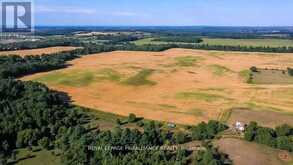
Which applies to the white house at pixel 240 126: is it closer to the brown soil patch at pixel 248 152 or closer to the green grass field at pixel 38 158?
the brown soil patch at pixel 248 152

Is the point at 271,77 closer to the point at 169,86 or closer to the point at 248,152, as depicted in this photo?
the point at 169,86

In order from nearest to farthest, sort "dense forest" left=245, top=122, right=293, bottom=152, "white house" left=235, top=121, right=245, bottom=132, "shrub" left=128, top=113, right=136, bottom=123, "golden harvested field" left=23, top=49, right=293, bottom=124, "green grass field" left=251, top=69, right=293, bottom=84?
"dense forest" left=245, top=122, right=293, bottom=152
"white house" left=235, top=121, right=245, bottom=132
"shrub" left=128, top=113, right=136, bottom=123
"golden harvested field" left=23, top=49, right=293, bottom=124
"green grass field" left=251, top=69, right=293, bottom=84

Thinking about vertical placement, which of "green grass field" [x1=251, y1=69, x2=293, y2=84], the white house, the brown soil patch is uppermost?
"green grass field" [x1=251, y1=69, x2=293, y2=84]

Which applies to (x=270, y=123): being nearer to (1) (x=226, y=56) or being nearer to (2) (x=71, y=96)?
(2) (x=71, y=96)

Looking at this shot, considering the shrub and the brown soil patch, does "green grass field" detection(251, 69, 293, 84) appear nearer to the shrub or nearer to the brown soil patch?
the shrub

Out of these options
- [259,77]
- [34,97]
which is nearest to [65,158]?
[34,97]

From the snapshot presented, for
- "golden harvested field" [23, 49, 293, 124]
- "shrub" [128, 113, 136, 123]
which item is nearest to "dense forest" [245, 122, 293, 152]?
"golden harvested field" [23, 49, 293, 124]

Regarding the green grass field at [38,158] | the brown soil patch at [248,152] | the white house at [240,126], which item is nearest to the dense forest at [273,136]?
the brown soil patch at [248,152]
